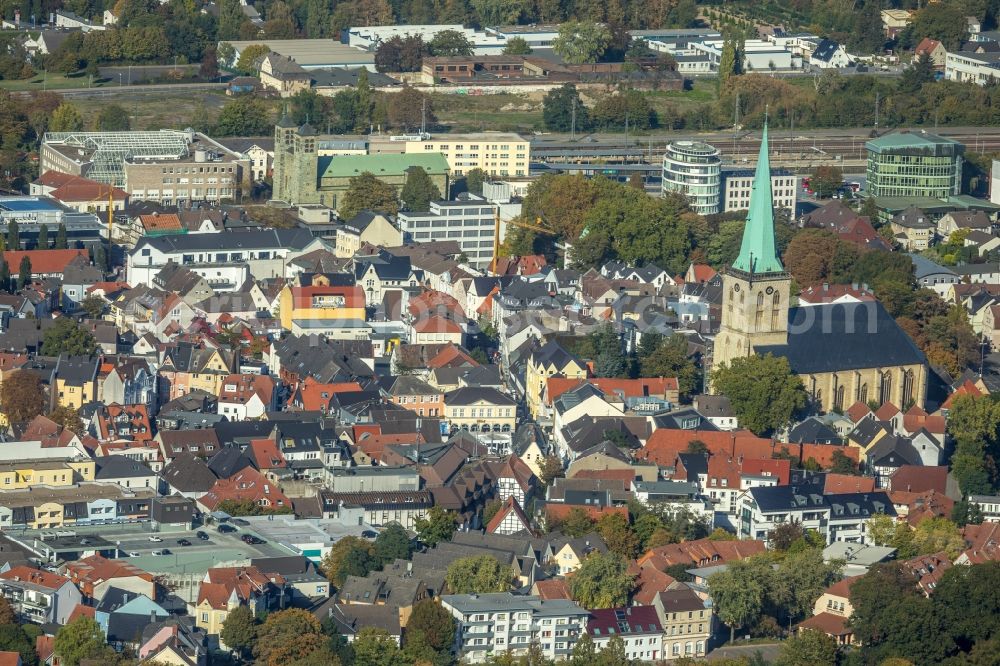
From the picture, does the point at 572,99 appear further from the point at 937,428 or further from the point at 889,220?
the point at 937,428

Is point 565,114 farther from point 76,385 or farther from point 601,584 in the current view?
point 601,584

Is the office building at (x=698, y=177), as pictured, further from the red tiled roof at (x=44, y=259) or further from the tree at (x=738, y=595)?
the tree at (x=738, y=595)

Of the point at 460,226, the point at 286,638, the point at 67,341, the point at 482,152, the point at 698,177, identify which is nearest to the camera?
the point at 286,638

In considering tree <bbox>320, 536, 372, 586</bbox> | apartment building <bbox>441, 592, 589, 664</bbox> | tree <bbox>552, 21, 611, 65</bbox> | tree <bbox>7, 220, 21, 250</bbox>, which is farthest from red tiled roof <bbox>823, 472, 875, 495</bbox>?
tree <bbox>552, 21, 611, 65</bbox>

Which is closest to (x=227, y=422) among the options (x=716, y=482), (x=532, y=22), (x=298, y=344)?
(x=298, y=344)

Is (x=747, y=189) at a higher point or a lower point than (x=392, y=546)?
higher

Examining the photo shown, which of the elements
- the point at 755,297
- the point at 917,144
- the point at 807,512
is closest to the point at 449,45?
the point at 917,144

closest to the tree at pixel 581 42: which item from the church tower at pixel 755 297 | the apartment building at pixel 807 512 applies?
the church tower at pixel 755 297

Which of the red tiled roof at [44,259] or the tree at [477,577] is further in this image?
the red tiled roof at [44,259]
